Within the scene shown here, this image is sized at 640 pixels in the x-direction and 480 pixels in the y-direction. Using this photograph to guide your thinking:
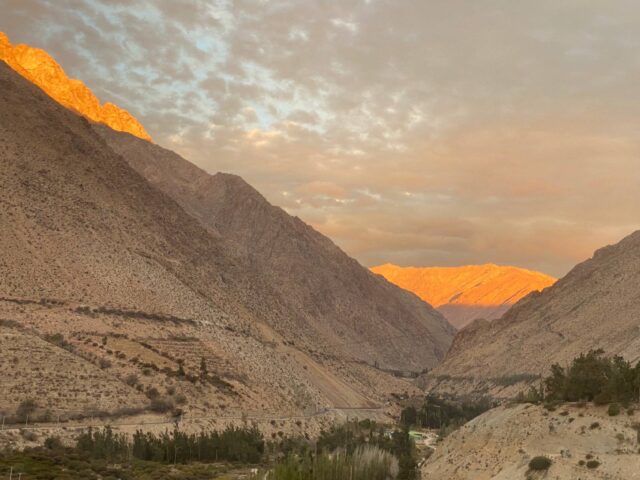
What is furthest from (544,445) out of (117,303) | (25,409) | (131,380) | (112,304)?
(117,303)

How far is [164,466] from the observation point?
58.6 meters

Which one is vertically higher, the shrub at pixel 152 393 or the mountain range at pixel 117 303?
the mountain range at pixel 117 303

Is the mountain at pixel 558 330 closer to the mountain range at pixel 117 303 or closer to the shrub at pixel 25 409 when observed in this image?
the mountain range at pixel 117 303

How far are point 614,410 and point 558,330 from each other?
343 feet

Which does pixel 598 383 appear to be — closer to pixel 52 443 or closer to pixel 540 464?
pixel 540 464

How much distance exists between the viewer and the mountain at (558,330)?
403 ft

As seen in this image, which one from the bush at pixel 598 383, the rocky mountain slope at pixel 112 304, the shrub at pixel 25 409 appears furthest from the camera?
the rocky mountain slope at pixel 112 304

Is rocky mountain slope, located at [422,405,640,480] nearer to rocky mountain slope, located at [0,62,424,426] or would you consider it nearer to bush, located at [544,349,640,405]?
bush, located at [544,349,640,405]

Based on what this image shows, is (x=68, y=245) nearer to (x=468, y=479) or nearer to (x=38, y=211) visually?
(x=38, y=211)

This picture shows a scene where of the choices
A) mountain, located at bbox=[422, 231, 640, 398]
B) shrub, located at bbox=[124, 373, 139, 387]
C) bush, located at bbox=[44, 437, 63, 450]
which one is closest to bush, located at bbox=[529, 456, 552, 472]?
bush, located at bbox=[44, 437, 63, 450]

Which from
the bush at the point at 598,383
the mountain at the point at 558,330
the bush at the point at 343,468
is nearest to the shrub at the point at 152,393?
the bush at the point at 343,468

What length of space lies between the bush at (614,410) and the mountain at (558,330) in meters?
55.7

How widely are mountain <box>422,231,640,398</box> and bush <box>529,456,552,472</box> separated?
5988 centimetres

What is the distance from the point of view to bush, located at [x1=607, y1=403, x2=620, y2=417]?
141 feet
